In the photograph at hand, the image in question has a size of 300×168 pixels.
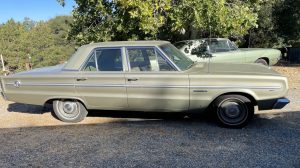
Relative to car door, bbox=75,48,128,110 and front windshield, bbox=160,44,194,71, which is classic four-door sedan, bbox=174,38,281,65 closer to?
front windshield, bbox=160,44,194,71

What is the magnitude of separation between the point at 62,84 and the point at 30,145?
4.40ft

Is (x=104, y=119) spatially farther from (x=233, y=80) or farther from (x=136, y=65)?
(x=233, y=80)

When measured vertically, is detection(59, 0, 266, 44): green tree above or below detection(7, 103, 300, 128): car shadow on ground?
above

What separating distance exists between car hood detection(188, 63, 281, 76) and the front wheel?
44cm

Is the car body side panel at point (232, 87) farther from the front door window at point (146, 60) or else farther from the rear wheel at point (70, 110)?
the rear wheel at point (70, 110)

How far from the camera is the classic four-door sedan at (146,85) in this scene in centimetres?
564

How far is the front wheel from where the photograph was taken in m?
5.71

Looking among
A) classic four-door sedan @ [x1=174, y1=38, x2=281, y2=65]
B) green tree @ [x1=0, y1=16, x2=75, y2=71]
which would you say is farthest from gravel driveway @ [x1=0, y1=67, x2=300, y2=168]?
green tree @ [x1=0, y1=16, x2=75, y2=71]

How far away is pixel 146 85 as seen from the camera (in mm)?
5918

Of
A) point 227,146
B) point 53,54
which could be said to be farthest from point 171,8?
point 53,54

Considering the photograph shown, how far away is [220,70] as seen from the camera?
5977 millimetres

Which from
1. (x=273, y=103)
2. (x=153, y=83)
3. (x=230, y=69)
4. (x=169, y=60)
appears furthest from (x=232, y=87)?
(x=153, y=83)

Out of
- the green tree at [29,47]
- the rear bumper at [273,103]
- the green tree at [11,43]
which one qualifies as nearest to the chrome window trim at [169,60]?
the rear bumper at [273,103]

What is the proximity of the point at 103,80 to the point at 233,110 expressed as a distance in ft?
7.73
